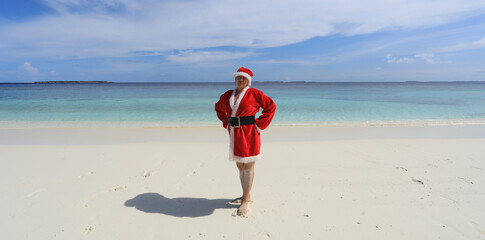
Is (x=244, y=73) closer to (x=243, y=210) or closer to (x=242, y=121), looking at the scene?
(x=242, y=121)

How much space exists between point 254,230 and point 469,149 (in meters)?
5.86

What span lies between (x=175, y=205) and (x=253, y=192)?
1.10m

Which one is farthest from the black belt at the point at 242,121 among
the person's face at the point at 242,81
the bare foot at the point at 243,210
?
the bare foot at the point at 243,210

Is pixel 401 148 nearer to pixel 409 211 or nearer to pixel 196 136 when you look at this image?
pixel 409 211

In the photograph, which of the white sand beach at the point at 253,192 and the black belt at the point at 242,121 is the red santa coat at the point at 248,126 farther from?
the white sand beach at the point at 253,192

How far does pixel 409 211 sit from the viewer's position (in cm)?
330

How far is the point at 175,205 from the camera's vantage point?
142 inches

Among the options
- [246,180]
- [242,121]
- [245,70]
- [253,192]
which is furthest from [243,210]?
[245,70]

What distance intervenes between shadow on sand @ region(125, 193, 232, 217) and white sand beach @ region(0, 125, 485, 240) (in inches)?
0.5

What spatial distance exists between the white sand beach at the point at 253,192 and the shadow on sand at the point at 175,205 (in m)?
0.01

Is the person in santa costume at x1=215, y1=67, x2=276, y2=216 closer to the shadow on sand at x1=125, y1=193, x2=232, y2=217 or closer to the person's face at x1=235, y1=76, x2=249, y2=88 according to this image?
the person's face at x1=235, y1=76, x2=249, y2=88

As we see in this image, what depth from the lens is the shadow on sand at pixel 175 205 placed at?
134 inches

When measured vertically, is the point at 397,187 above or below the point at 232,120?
below

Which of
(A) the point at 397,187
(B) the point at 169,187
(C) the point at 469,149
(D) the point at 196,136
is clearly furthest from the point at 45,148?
(C) the point at 469,149
